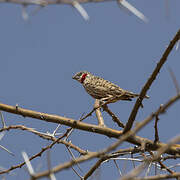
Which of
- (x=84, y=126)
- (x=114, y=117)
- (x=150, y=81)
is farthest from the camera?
(x=114, y=117)

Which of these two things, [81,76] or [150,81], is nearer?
[150,81]

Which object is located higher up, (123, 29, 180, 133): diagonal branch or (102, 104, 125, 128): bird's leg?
(102, 104, 125, 128): bird's leg

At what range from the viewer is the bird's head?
918 centimetres

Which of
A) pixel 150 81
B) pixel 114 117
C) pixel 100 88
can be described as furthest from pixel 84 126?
pixel 100 88

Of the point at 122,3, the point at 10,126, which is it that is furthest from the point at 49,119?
the point at 122,3

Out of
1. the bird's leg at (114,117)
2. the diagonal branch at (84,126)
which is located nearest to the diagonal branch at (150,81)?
the diagonal branch at (84,126)

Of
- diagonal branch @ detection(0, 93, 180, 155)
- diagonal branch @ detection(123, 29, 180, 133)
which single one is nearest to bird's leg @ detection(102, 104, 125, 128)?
diagonal branch @ detection(0, 93, 180, 155)

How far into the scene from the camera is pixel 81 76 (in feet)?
30.7

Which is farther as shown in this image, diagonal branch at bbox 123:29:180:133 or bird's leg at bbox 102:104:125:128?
bird's leg at bbox 102:104:125:128

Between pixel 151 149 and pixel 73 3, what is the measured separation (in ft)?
7.67

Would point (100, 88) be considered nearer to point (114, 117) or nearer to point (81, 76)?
point (81, 76)

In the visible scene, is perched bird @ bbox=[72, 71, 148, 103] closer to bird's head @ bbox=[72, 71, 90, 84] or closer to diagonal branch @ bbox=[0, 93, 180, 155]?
bird's head @ bbox=[72, 71, 90, 84]

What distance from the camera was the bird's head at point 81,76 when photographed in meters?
9.18

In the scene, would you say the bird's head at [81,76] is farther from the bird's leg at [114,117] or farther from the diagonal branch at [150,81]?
the diagonal branch at [150,81]
